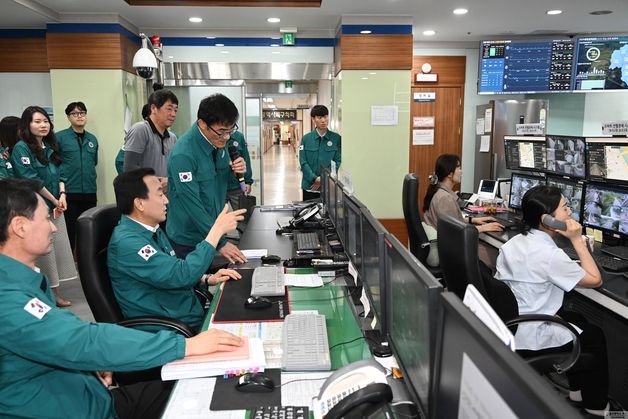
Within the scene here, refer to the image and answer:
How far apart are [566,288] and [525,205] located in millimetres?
451

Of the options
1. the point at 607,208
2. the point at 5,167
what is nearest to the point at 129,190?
the point at 5,167

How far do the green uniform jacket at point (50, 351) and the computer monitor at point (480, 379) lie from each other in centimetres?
85

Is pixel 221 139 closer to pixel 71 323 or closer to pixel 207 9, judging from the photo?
pixel 71 323

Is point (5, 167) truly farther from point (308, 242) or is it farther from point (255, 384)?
point (255, 384)

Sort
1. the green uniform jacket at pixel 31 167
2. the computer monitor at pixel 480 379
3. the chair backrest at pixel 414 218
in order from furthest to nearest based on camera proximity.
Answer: the green uniform jacket at pixel 31 167 → the chair backrest at pixel 414 218 → the computer monitor at pixel 480 379

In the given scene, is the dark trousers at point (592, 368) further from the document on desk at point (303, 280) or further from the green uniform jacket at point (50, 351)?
the green uniform jacket at point (50, 351)

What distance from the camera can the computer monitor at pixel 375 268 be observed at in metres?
1.58

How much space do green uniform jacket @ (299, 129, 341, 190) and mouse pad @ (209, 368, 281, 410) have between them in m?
4.07

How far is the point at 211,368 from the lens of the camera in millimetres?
1493

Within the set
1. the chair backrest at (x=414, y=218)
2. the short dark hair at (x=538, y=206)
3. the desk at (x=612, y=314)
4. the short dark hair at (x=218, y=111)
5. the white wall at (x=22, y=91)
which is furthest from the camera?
the white wall at (x=22, y=91)

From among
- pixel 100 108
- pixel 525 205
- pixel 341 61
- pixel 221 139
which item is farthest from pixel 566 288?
pixel 100 108

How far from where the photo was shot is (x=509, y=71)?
20.1 ft

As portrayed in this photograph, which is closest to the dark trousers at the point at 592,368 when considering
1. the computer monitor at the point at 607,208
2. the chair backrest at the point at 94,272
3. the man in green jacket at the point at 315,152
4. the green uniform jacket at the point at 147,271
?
the computer monitor at the point at 607,208

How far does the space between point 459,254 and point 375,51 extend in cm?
396
